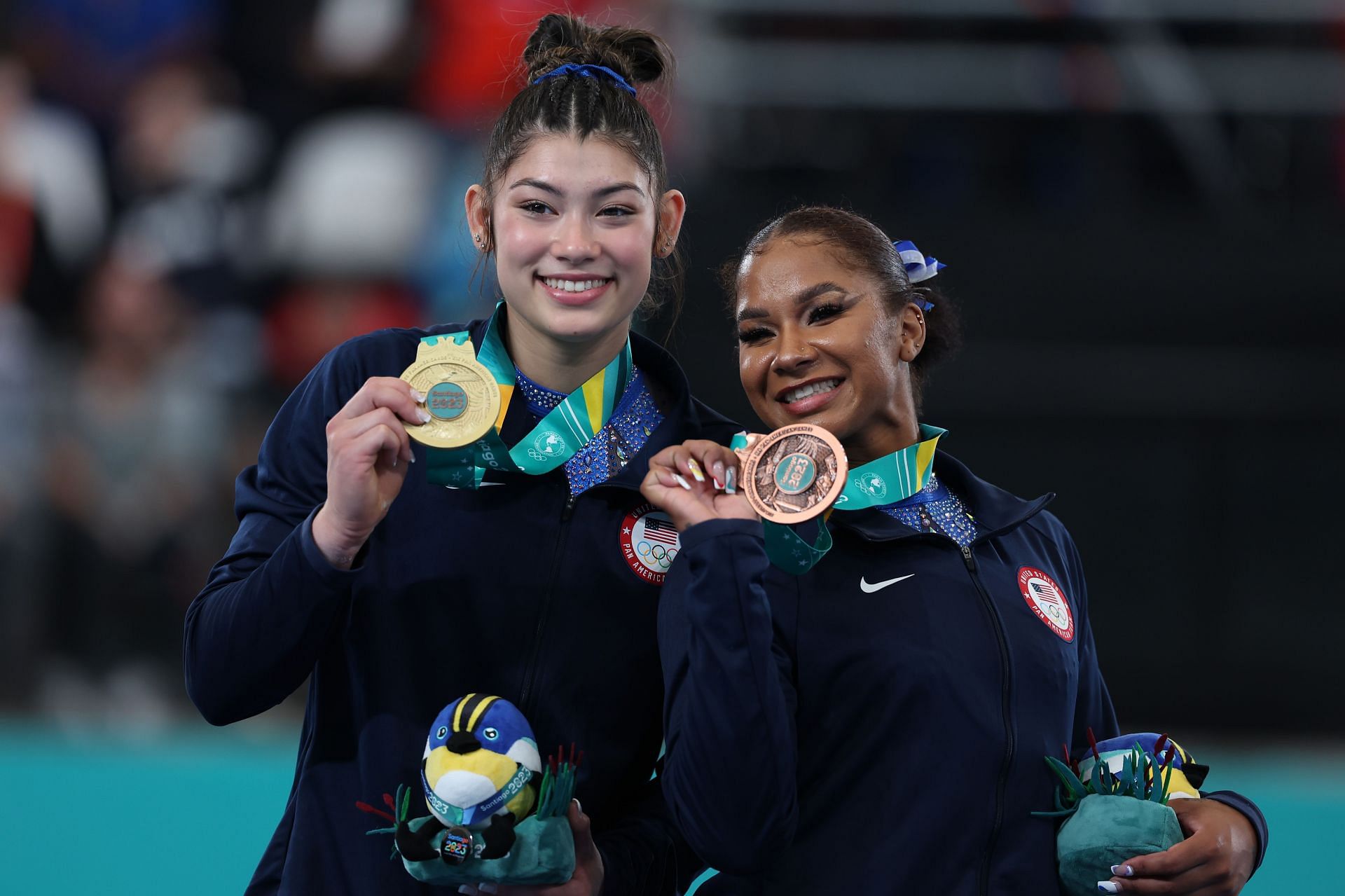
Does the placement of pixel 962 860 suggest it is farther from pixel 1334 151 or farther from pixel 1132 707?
pixel 1334 151

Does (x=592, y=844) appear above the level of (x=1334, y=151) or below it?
below

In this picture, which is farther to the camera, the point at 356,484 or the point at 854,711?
the point at 854,711

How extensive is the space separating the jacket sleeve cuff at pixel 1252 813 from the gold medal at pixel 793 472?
735 mm

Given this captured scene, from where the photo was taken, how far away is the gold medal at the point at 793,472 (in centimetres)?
177

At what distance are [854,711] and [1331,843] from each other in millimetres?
2781

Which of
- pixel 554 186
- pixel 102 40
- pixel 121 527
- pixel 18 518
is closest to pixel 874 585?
pixel 554 186

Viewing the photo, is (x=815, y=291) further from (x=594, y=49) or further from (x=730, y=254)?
(x=730, y=254)

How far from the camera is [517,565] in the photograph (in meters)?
1.94

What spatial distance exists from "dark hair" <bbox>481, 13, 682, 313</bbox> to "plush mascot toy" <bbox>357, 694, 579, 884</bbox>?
73 cm

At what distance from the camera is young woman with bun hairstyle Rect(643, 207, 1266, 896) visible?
5.72 ft

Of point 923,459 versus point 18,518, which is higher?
point 18,518

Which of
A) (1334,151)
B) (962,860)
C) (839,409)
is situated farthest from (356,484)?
(1334,151)

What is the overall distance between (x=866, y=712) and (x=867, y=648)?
0.08 metres

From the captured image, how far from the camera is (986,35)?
5793 millimetres
